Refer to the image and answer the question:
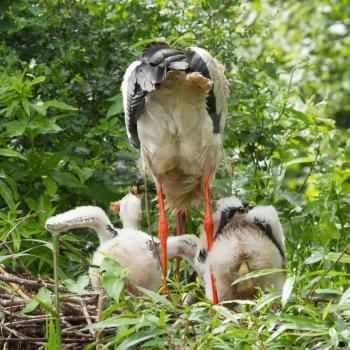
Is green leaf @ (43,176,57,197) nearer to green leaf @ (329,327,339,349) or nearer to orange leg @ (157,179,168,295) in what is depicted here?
orange leg @ (157,179,168,295)

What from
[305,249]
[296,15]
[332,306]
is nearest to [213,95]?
[305,249]

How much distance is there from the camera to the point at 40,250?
573 cm

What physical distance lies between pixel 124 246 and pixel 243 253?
0.67m

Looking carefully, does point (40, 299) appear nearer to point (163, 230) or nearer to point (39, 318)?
point (39, 318)

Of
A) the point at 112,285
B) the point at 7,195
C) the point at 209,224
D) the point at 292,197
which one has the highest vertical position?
the point at 112,285

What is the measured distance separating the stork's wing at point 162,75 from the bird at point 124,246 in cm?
Result: 63

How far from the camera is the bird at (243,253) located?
15.9ft

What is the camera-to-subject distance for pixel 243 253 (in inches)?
190

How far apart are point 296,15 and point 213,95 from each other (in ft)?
30.4

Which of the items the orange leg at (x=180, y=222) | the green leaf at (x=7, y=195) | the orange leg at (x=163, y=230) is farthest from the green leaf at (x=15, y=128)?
the orange leg at (x=180, y=222)

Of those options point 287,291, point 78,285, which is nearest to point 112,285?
point 78,285

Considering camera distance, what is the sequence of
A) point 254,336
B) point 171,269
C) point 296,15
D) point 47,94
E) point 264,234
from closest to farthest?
point 254,336
point 264,234
point 171,269
point 47,94
point 296,15

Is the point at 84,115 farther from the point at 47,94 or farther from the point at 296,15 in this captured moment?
the point at 296,15

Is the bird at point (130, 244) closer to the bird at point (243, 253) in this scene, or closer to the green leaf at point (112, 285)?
the bird at point (243, 253)
